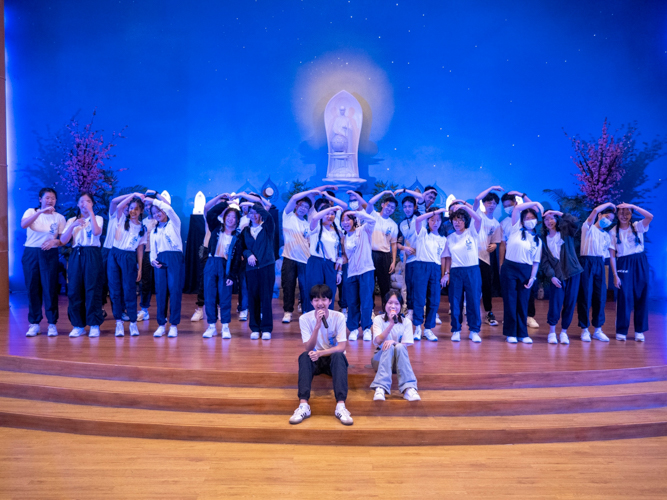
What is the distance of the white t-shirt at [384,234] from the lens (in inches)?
232

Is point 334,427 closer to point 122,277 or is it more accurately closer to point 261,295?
point 261,295

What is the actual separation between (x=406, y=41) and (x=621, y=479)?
23.6ft

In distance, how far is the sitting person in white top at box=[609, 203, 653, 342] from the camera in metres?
5.31

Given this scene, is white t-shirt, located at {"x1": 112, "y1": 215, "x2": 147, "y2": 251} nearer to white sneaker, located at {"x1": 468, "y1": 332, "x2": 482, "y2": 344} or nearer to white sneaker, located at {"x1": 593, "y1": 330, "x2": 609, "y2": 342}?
white sneaker, located at {"x1": 468, "y1": 332, "x2": 482, "y2": 344}

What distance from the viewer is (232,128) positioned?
856 centimetres

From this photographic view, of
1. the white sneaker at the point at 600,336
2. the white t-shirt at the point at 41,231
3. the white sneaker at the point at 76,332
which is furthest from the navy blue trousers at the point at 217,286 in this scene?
the white sneaker at the point at 600,336

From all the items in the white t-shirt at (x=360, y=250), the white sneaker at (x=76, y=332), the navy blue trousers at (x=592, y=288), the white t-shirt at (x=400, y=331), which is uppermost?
the white t-shirt at (x=360, y=250)

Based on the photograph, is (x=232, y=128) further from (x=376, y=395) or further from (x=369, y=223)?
(x=376, y=395)

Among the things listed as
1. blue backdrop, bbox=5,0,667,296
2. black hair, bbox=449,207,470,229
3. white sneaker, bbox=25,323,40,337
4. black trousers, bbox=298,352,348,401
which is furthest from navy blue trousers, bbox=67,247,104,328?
blue backdrop, bbox=5,0,667,296

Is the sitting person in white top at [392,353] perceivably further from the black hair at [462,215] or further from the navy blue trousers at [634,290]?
the navy blue trousers at [634,290]

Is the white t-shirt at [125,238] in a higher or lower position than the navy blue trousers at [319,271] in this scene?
higher

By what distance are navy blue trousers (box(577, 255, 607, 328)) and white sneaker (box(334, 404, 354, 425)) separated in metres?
3.03

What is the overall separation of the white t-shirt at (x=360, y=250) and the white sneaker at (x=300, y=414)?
1738 mm

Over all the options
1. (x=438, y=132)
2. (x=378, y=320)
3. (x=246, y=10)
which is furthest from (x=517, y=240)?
(x=246, y=10)
